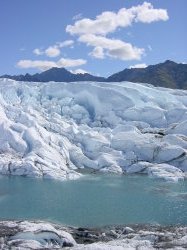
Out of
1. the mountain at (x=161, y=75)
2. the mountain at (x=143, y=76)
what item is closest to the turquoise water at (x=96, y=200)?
the mountain at (x=161, y=75)

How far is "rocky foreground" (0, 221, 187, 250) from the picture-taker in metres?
27.8

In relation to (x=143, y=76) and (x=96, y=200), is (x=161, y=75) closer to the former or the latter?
(x=143, y=76)

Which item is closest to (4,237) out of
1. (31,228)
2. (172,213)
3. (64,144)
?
(31,228)

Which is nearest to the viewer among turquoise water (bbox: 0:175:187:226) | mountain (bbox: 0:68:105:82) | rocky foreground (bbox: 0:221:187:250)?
rocky foreground (bbox: 0:221:187:250)

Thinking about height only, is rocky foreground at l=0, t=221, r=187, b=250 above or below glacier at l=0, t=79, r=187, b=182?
below

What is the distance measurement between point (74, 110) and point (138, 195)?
37.0 m

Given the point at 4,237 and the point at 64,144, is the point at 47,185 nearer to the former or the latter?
the point at 64,144

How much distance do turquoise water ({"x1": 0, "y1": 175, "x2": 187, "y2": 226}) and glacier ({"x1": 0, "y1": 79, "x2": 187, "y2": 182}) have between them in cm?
358

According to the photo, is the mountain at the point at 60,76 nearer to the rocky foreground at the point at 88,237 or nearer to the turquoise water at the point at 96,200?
the turquoise water at the point at 96,200

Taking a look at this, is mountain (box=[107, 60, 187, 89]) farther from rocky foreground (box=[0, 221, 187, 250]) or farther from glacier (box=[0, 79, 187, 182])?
rocky foreground (box=[0, 221, 187, 250])

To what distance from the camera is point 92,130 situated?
7519 cm

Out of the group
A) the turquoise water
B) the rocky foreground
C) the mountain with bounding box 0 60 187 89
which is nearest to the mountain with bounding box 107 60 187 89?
the mountain with bounding box 0 60 187 89

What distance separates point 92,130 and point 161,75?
7480cm

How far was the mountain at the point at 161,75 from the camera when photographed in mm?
141000
